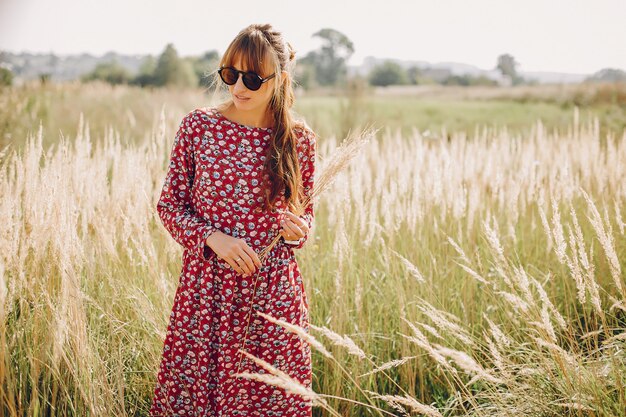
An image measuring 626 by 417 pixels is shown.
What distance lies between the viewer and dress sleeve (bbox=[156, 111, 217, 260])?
164cm

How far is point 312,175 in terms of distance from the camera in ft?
6.42

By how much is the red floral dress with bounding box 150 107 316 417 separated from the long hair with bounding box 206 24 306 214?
1.9 inches

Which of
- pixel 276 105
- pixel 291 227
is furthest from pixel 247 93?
pixel 291 227

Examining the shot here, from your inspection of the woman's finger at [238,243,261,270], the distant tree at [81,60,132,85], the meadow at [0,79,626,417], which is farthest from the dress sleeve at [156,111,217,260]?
the distant tree at [81,60,132,85]

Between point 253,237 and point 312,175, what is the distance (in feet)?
1.27

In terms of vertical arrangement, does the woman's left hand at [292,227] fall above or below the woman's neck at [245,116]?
below

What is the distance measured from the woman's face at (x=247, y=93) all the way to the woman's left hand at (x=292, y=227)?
15.7 inches

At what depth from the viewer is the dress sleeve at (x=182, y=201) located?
1.64 m

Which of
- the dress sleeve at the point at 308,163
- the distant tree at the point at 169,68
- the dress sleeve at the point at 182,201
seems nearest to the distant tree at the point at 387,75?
the distant tree at the point at 169,68

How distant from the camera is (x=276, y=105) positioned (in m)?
1.82

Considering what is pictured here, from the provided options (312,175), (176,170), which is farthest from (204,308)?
(312,175)

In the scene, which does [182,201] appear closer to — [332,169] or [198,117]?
[198,117]

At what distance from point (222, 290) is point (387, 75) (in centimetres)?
9421

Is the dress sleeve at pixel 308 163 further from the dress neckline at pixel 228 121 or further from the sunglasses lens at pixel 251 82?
the sunglasses lens at pixel 251 82
